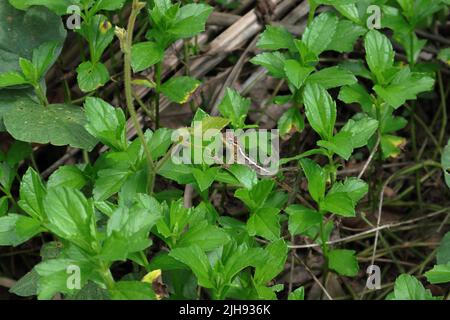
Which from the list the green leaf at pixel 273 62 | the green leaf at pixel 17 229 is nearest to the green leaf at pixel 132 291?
the green leaf at pixel 17 229

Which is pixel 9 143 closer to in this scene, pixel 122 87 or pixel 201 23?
pixel 122 87

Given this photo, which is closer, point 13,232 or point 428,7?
point 13,232

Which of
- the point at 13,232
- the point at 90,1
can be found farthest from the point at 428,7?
the point at 13,232

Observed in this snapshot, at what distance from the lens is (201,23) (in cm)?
167

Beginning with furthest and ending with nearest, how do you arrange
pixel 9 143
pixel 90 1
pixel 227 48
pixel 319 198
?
pixel 227 48 < pixel 9 143 < pixel 90 1 < pixel 319 198

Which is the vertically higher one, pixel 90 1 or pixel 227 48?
pixel 90 1

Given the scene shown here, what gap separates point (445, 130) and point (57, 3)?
1211mm

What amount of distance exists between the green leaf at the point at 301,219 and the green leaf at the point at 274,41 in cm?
42

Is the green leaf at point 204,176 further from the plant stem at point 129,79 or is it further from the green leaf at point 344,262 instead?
the green leaf at point 344,262

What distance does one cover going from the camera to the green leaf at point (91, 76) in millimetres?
1681

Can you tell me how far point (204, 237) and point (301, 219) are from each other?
0.26 metres

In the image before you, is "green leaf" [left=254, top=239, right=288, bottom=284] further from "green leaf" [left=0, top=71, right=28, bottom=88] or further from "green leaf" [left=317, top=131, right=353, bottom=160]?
"green leaf" [left=0, top=71, right=28, bottom=88]

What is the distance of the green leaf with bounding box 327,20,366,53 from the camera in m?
1.78

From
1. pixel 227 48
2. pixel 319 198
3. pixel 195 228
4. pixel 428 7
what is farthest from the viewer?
pixel 227 48
